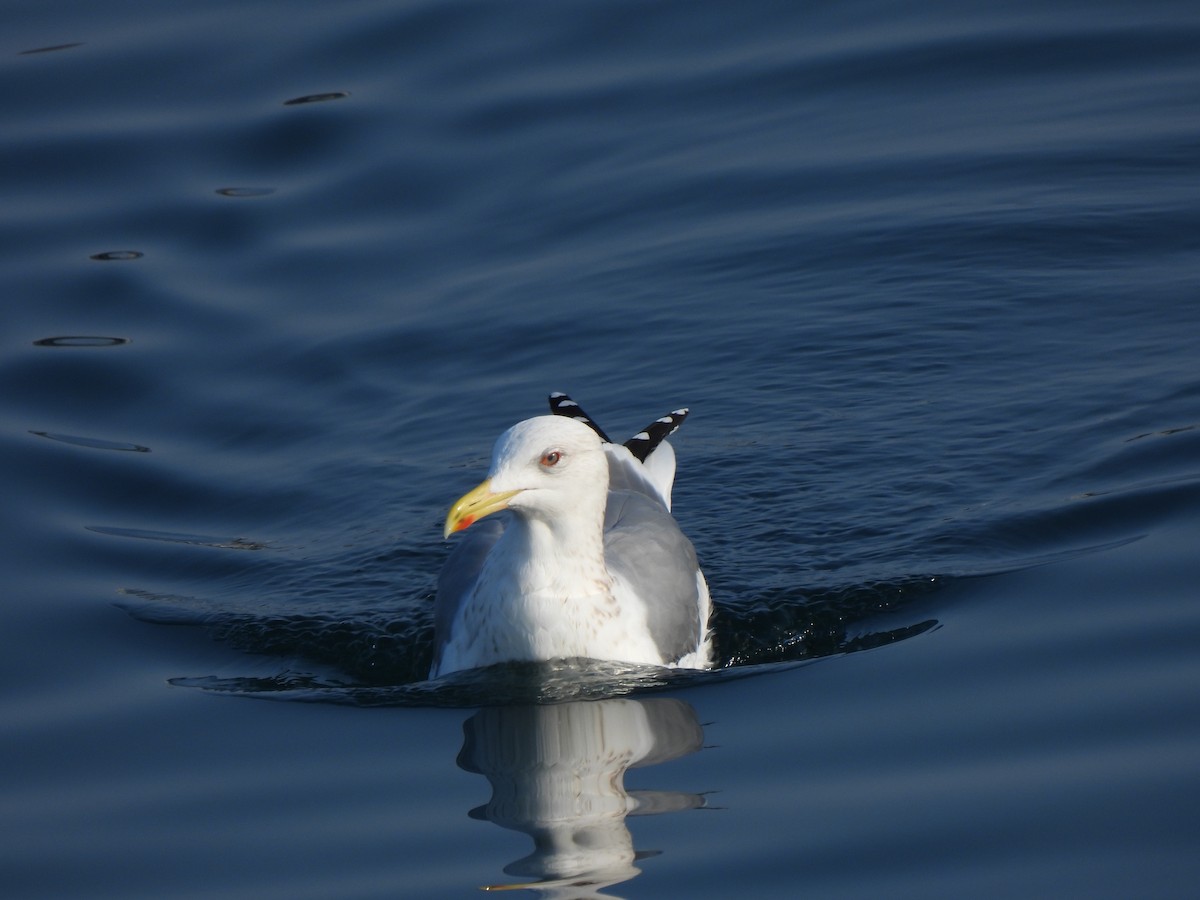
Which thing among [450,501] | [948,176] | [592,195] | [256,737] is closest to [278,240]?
[592,195]

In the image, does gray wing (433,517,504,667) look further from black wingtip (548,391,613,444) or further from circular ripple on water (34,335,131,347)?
circular ripple on water (34,335,131,347)

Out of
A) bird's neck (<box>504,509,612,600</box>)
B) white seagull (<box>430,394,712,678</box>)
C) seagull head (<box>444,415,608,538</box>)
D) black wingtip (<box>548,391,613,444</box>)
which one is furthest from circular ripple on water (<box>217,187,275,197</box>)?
seagull head (<box>444,415,608,538</box>)

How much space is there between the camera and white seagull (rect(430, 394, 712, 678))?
6.89 meters

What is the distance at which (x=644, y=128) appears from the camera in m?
13.7

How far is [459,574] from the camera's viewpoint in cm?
784

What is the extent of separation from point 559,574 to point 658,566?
2.49 ft

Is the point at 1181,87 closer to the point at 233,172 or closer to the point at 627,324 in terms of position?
Answer: the point at 627,324

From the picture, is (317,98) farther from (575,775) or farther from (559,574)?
(575,775)

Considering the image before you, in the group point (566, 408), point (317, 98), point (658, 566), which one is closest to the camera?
point (658, 566)

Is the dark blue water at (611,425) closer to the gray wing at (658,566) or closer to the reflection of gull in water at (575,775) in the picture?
the reflection of gull in water at (575,775)

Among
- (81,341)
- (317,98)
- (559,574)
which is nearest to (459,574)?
(559,574)

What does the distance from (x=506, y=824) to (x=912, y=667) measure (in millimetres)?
1859

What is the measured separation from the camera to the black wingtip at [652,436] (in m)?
8.91

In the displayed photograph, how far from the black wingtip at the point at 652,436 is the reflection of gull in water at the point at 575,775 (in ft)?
6.93
